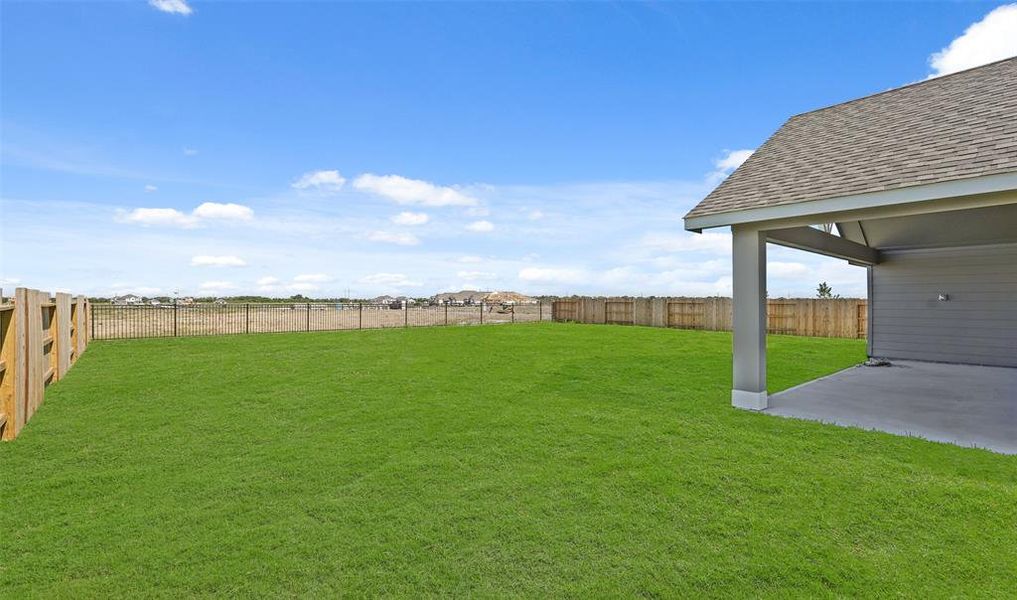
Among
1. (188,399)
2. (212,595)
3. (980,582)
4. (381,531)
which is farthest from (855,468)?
(188,399)

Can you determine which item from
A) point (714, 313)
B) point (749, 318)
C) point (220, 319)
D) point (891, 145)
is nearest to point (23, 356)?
point (749, 318)

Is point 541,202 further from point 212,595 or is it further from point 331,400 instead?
point 212,595

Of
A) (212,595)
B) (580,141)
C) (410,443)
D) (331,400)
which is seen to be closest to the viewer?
(212,595)

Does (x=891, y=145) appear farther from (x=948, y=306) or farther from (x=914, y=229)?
(x=948, y=306)

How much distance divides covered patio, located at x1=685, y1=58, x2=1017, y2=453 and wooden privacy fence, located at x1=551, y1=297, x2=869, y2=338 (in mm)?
4359

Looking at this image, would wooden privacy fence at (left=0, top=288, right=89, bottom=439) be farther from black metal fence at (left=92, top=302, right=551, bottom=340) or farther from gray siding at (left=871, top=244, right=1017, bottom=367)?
gray siding at (left=871, top=244, right=1017, bottom=367)

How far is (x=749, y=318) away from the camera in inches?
215

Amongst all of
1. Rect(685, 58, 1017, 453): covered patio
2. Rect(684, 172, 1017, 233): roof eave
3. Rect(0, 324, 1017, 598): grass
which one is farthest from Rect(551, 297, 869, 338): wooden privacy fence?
Rect(0, 324, 1017, 598): grass

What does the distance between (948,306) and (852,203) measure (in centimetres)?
695

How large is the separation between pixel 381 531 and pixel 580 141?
45.9ft

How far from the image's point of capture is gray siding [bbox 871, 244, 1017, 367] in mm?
8656

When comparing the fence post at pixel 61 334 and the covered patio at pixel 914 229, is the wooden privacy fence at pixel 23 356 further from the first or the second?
the covered patio at pixel 914 229

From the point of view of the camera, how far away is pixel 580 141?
14.7m

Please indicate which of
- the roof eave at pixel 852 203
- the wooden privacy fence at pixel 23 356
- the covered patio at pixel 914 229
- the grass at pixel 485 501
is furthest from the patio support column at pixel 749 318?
the wooden privacy fence at pixel 23 356
